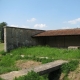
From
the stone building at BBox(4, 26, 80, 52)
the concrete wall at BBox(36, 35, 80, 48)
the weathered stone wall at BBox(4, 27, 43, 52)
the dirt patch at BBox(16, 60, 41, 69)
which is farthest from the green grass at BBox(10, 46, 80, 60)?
the concrete wall at BBox(36, 35, 80, 48)

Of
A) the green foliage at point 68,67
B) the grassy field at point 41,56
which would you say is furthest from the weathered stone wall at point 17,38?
the green foliage at point 68,67

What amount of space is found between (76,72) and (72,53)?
3.96 meters

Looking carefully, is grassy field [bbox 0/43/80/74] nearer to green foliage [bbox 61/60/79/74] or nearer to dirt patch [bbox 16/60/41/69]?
dirt patch [bbox 16/60/41/69]

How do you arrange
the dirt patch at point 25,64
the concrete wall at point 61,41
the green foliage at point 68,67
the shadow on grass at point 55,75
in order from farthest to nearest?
the concrete wall at point 61,41, the dirt patch at point 25,64, the shadow on grass at point 55,75, the green foliage at point 68,67

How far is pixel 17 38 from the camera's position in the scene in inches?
797

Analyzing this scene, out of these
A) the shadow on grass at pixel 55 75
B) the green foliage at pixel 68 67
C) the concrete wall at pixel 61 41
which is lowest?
the shadow on grass at pixel 55 75

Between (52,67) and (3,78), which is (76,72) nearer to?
(52,67)

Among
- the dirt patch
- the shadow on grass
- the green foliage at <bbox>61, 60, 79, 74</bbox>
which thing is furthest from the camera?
the dirt patch

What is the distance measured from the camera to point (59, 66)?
11.2 m

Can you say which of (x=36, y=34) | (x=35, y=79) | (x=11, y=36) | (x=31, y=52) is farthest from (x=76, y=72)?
(x=36, y=34)

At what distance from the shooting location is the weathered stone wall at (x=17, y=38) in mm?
19156

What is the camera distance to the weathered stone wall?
19156 millimetres

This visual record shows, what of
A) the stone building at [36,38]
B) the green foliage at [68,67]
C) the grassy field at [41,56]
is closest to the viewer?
the green foliage at [68,67]

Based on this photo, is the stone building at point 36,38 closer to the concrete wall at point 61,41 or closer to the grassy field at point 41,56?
the concrete wall at point 61,41
